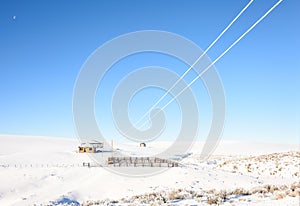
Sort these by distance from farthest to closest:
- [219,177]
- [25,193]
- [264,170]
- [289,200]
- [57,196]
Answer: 1. [264,170]
2. [219,177]
3. [25,193]
4. [57,196]
5. [289,200]

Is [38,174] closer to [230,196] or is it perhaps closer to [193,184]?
[193,184]

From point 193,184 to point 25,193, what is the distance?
14923 millimetres

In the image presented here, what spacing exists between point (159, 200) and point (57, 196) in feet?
40.5

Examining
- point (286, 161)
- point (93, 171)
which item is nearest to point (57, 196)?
point (93, 171)

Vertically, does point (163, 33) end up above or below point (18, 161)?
above

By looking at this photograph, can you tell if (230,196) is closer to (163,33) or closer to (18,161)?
(163,33)

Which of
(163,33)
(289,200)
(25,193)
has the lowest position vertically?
(25,193)

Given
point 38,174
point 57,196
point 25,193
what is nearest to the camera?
point 57,196

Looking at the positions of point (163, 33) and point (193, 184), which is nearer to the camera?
point (193, 184)

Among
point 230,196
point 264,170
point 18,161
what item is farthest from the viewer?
point 18,161

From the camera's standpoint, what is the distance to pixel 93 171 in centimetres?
3378

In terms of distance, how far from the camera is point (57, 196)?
78.0 ft

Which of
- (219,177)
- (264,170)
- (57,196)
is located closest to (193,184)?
(219,177)

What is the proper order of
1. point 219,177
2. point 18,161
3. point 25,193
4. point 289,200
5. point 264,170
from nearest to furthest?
point 289,200, point 25,193, point 219,177, point 264,170, point 18,161
